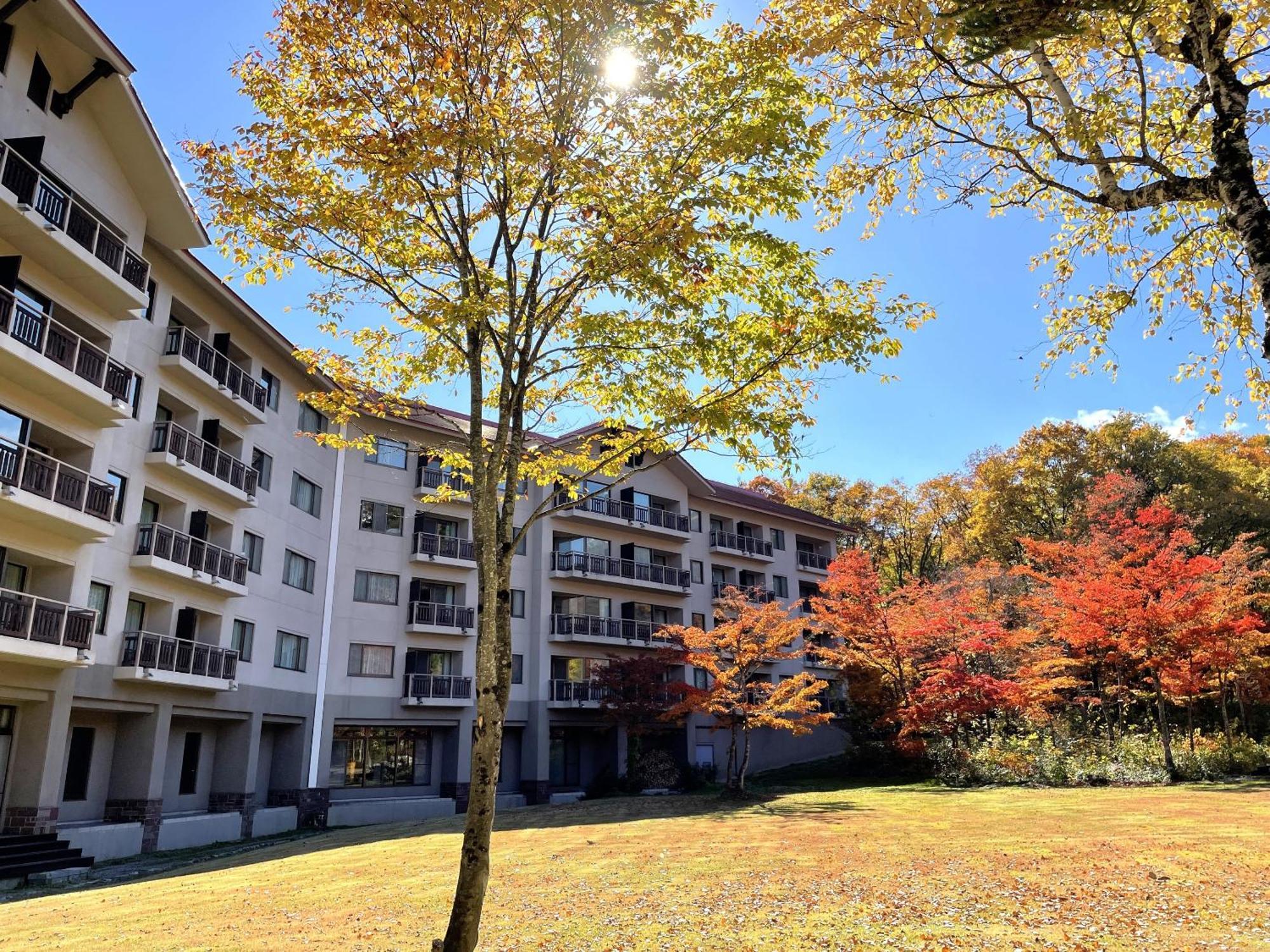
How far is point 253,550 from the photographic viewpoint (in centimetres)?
2691

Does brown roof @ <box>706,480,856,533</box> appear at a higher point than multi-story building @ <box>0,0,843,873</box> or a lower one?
higher

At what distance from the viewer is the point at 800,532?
1891 inches

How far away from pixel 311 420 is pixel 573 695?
14.8 m

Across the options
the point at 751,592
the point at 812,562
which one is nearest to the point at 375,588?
the point at 751,592

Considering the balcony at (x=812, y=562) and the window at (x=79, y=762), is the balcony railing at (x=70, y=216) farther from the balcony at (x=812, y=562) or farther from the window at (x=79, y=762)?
the balcony at (x=812, y=562)

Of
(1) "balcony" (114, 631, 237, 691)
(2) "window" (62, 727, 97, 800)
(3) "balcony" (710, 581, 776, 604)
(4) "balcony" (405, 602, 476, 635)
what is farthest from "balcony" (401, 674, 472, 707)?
(3) "balcony" (710, 581, 776, 604)

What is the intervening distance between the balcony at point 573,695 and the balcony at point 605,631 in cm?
181

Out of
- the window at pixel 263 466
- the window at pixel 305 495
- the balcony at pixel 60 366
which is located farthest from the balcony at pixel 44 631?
the window at pixel 305 495

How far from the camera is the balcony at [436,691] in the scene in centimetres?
3105

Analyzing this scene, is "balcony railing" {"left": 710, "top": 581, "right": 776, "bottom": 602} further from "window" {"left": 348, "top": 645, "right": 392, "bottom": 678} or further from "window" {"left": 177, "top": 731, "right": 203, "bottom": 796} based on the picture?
"window" {"left": 177, "top": 731, "right": 203, "bottom": 796}

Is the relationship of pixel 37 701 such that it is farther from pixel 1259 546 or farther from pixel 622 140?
pixel 1259 546

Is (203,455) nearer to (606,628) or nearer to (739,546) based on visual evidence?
(606,628)

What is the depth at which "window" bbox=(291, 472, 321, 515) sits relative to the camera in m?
29.2

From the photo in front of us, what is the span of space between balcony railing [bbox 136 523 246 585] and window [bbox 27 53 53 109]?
987cm
